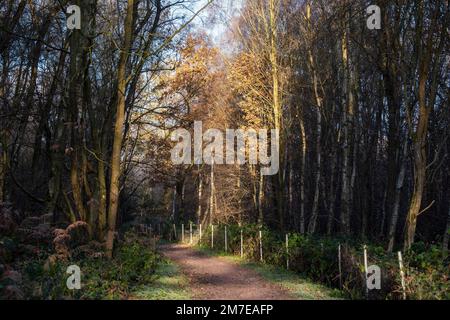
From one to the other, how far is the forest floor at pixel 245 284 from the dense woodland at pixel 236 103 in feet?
8.78

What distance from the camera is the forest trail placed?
30.6 feet

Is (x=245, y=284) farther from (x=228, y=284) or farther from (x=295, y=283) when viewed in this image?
(x=295, y=283)

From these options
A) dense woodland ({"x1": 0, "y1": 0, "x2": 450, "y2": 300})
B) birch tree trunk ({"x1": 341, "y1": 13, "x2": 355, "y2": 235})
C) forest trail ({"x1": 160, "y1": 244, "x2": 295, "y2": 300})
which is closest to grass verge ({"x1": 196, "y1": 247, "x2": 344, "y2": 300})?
forest trail ({"x1": 160, "y1": 244, "x2": 295, "y2": 300})

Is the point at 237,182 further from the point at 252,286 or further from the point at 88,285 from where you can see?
the point at 88,285

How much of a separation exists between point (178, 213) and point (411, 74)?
1068 inches

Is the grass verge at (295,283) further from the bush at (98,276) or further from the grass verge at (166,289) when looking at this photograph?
the bush at (98,276)

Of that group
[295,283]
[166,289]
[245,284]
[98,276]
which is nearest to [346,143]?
[295,283]

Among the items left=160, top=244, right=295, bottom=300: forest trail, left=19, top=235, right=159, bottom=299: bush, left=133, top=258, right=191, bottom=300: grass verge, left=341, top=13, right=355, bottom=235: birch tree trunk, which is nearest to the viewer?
left=19, top=235, right=159, bottom=299: bush

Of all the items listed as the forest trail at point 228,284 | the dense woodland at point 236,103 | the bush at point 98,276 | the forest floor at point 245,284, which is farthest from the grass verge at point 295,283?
the bush at point 98,276

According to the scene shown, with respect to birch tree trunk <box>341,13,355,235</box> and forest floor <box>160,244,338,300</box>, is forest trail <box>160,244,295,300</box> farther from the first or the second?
birch tree trunk <box>341,13,355,235</box>

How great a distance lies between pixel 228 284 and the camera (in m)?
11.2

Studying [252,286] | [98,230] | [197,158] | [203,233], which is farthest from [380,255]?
[197,158]

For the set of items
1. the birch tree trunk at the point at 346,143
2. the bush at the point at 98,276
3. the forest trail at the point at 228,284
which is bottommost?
the forest trail at the point at 228,284

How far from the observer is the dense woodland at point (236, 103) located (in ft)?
37.0
